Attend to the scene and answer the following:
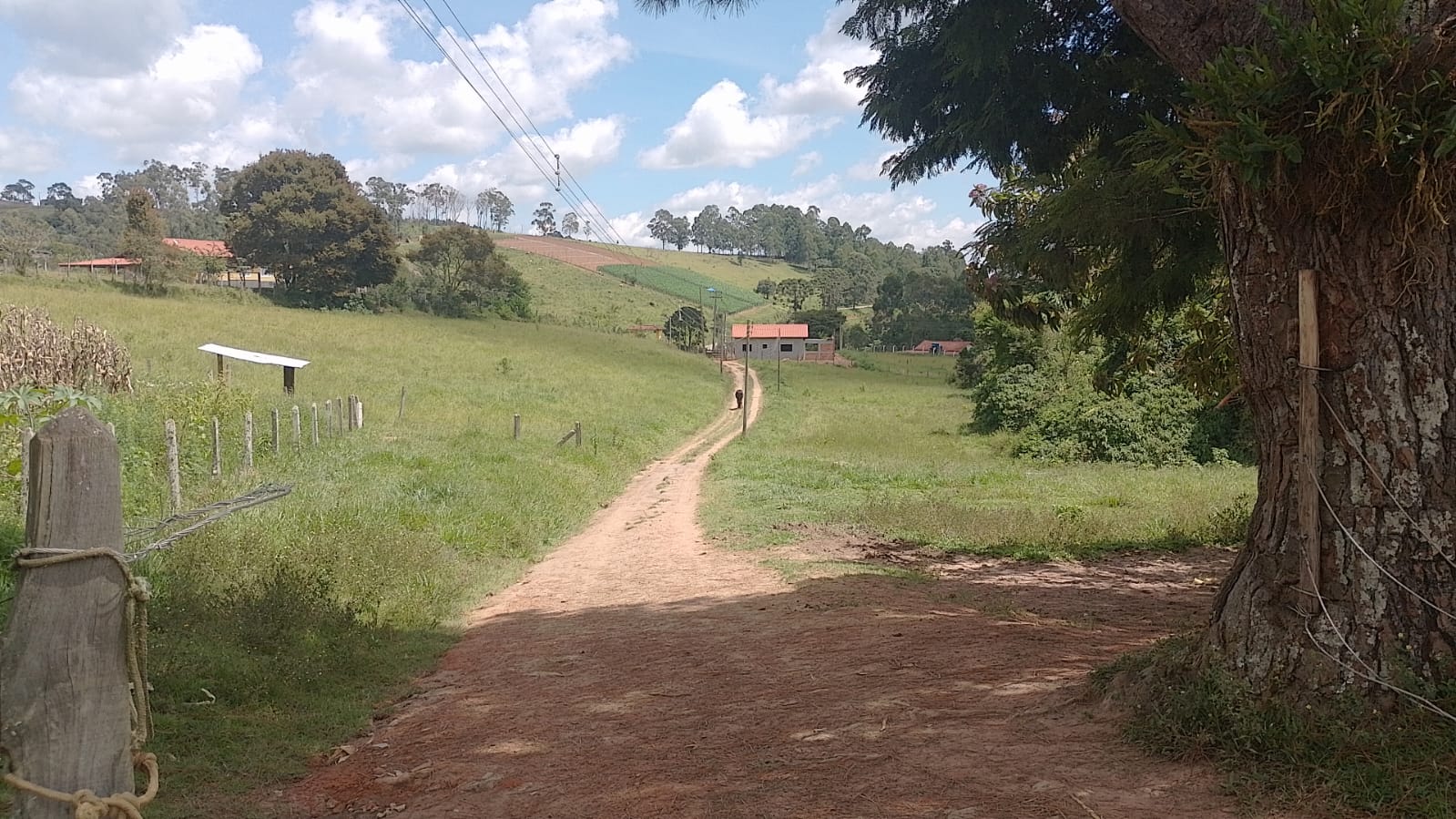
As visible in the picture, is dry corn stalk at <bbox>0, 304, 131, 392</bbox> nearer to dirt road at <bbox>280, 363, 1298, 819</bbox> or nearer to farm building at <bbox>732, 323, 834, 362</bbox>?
dirt road at <bbox>280, 363, 1298, 819</bbox>

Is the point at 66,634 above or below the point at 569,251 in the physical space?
below

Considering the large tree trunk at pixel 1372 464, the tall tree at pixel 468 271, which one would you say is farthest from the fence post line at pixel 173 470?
the tall tree at pixel 468 271

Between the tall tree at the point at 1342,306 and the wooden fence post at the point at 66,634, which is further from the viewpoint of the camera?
the tall tree at the point at 1342,306

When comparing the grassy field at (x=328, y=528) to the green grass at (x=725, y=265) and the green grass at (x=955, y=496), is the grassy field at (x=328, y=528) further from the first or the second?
the green grass at (x=725, y=265)

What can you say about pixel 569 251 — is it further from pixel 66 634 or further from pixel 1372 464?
pixel 66 634

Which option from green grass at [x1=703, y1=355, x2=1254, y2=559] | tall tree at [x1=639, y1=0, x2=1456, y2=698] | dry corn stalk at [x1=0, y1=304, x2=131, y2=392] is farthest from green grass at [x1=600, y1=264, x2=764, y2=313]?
tall tree at [x1=639, y1=0, x2=1456, y2=698]

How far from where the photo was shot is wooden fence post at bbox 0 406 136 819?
239 cm

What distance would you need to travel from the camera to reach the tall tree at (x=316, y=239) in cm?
5966

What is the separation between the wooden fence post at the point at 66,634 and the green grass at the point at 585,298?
6555 cm

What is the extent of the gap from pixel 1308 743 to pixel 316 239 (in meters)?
63.4

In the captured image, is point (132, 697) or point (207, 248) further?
point (207, 248)

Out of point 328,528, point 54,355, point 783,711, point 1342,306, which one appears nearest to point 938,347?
point 54,355

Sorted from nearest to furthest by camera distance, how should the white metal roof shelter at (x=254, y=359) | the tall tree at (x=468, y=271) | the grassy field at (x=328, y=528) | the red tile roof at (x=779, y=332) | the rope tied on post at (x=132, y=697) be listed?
1. the rope tied on post at (x=132, y=697)
2. the grassy field at (x=328, y=528)
3. the white metal roof shelter at (x=254, y=359)
4. the tall tree at (x=468, y=271)
5. the red tile roof at (x=779, y=332)

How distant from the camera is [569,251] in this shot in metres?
113
